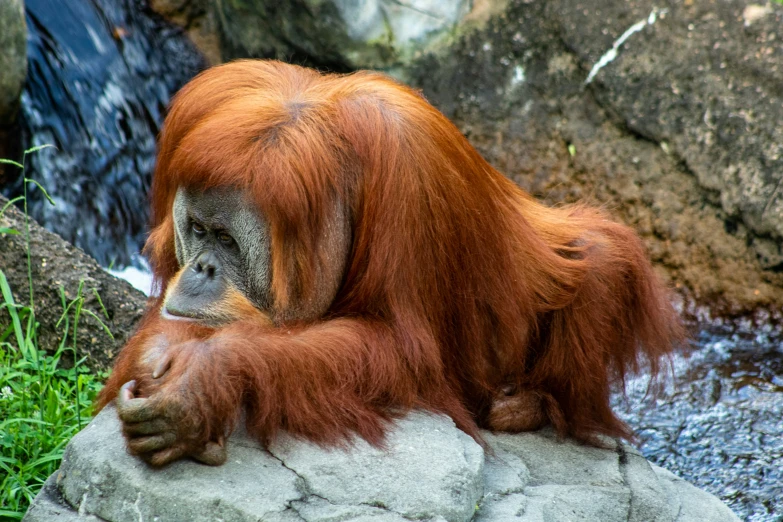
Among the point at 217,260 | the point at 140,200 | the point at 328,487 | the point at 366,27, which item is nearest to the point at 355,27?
the point at 366,27

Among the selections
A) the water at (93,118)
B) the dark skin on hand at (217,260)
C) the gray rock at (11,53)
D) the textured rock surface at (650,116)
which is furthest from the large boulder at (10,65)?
the dark skin on hand at (217,260)

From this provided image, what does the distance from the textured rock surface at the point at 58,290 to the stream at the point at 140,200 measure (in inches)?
56.4

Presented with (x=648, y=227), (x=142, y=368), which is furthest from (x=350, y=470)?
(x=648, y=227)

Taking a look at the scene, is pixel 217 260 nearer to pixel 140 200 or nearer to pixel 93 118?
pixel 140 200

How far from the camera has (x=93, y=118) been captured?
18.6ft

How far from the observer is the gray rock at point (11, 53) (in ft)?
15.8

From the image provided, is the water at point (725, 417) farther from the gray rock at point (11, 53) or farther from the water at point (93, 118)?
the gray rock at point (11, 53)

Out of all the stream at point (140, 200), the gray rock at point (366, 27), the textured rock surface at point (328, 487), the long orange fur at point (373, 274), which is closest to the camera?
the textured rock surface at point (328, 487)

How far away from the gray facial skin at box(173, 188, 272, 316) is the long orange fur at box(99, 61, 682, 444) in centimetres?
4

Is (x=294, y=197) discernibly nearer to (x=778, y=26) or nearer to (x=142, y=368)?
(x=142, y=368)

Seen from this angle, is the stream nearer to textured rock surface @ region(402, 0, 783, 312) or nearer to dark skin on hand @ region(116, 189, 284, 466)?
textured rock surface @ region(402, 0, 783, 312)

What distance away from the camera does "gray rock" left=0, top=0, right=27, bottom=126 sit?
4809 millimetres

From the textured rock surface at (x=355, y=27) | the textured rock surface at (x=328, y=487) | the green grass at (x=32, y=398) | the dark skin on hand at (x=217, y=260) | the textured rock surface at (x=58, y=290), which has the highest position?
the textured rock surface at (x=355, y=27)

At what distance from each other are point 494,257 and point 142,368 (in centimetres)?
107
